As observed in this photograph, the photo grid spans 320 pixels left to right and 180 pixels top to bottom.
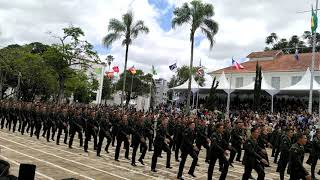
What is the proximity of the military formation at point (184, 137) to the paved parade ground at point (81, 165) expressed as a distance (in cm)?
38

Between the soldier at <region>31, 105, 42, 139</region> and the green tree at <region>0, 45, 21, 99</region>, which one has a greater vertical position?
the green tree at <region>0, 45, 21, 99</region>

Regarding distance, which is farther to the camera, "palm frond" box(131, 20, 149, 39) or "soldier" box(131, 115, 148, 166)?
"palm frond" box(131, 20, 149, 39)

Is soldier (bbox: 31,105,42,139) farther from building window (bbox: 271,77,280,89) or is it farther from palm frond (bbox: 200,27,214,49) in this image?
building window (bbox: 271,77,280,89)

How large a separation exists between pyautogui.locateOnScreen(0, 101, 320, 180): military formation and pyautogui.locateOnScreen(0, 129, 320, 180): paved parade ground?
1.24 feet

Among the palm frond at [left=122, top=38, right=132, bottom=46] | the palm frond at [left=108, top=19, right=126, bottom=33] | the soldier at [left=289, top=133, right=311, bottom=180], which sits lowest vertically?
the soldier at [left=289, top=133, right=311, bottom=180]

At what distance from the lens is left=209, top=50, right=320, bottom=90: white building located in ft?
129

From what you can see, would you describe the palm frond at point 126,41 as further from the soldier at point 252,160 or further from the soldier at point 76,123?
the soldier at point 252,160

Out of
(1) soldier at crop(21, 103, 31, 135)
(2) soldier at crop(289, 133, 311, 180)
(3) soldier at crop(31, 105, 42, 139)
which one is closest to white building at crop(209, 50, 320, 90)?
(1) soldier at crop(21, 103, 31, 135)

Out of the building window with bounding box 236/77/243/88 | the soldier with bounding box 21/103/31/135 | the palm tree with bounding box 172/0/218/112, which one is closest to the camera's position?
the soldier with bounding box 21/103/31/135

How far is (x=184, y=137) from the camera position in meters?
11.1

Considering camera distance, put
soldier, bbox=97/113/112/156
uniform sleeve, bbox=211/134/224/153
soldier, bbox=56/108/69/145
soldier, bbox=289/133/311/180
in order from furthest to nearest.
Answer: soldier, bbox=56/108/69/145
soldier, bbox=97/113/112/156
uniform sleeve, bbox=211/134/224/153
soldier, bbox=289/133/311/180

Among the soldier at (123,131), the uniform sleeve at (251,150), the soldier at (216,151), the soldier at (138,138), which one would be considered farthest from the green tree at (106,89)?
the uniform sleeve at (251,150)

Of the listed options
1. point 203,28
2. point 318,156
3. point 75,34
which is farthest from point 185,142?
point 75,34

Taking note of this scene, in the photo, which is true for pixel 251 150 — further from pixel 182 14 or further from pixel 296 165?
pixel 182 14
